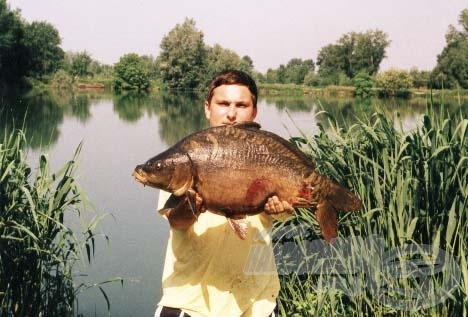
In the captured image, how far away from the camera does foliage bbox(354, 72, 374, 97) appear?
56.8 meters

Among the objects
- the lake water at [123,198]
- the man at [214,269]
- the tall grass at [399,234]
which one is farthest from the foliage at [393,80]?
the man at [214,269]

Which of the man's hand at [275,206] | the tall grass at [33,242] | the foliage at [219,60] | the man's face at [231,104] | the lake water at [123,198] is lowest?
the lake water at [123,198]

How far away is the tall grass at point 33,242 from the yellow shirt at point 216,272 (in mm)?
1597

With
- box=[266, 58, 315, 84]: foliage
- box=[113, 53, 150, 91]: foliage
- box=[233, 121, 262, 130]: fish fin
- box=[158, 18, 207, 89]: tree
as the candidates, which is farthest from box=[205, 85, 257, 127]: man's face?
box=[266, 58, 315, 84]: foliage

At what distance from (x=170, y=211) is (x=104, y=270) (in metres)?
4.94

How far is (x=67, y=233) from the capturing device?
3766 mm

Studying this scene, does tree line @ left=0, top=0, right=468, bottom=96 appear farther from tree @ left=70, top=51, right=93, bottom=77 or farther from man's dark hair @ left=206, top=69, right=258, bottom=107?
man's dark hair @ left=206, top=69, right=258, bottom=107

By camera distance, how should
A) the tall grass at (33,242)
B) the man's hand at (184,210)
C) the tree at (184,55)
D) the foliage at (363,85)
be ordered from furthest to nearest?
A: the tree at (184,55)
the foliage at (363,85)
the tall grass at (33,242)
the man's hand at (184,210)

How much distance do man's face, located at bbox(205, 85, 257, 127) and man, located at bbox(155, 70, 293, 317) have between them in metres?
0.44

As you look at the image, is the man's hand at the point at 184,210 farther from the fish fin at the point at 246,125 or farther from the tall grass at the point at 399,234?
the tall grass at the point at 399,234

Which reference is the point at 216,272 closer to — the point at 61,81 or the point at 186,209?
the point at 186,209

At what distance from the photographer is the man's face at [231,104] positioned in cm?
236

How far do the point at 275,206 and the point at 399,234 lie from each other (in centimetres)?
147

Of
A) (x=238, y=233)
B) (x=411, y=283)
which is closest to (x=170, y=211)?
(x=238, y=233)
